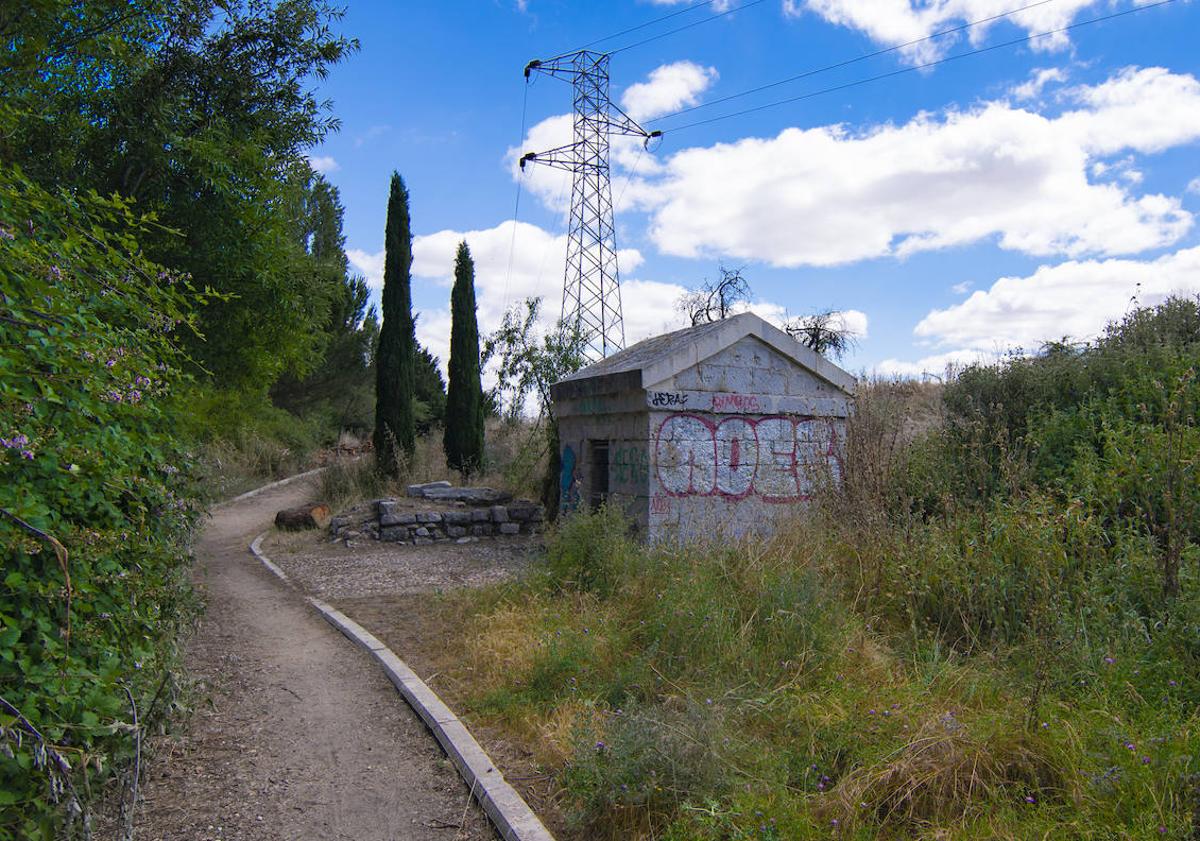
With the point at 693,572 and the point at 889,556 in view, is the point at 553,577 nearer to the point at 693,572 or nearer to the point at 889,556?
the point at 693,572

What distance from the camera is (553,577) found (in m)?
7.11

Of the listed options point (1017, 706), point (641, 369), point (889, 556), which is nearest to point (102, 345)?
point (1017, 706)

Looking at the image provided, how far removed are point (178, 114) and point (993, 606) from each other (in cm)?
899

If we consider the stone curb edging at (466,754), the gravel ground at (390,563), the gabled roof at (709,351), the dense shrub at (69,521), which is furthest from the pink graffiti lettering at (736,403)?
the dense shrub at (69,521)

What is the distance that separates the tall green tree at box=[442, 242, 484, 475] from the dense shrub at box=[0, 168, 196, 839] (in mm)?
14057

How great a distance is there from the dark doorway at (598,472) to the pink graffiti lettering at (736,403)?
6.56 ft

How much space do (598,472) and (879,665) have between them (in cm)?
662

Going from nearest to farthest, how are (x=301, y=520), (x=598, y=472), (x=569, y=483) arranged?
(x=598, y=472)
(x=569, y=483)
(x=301, y=520)

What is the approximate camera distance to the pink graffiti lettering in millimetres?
9349

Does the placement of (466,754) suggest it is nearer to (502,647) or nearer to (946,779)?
(502,647)

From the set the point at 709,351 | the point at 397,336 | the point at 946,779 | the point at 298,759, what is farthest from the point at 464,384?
the point at 946,779

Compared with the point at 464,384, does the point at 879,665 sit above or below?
below

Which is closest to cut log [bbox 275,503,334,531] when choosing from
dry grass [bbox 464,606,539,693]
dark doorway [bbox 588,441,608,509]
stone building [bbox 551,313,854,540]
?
dark doorway [bbox 588,441,608,509]

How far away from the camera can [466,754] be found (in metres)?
4.26
